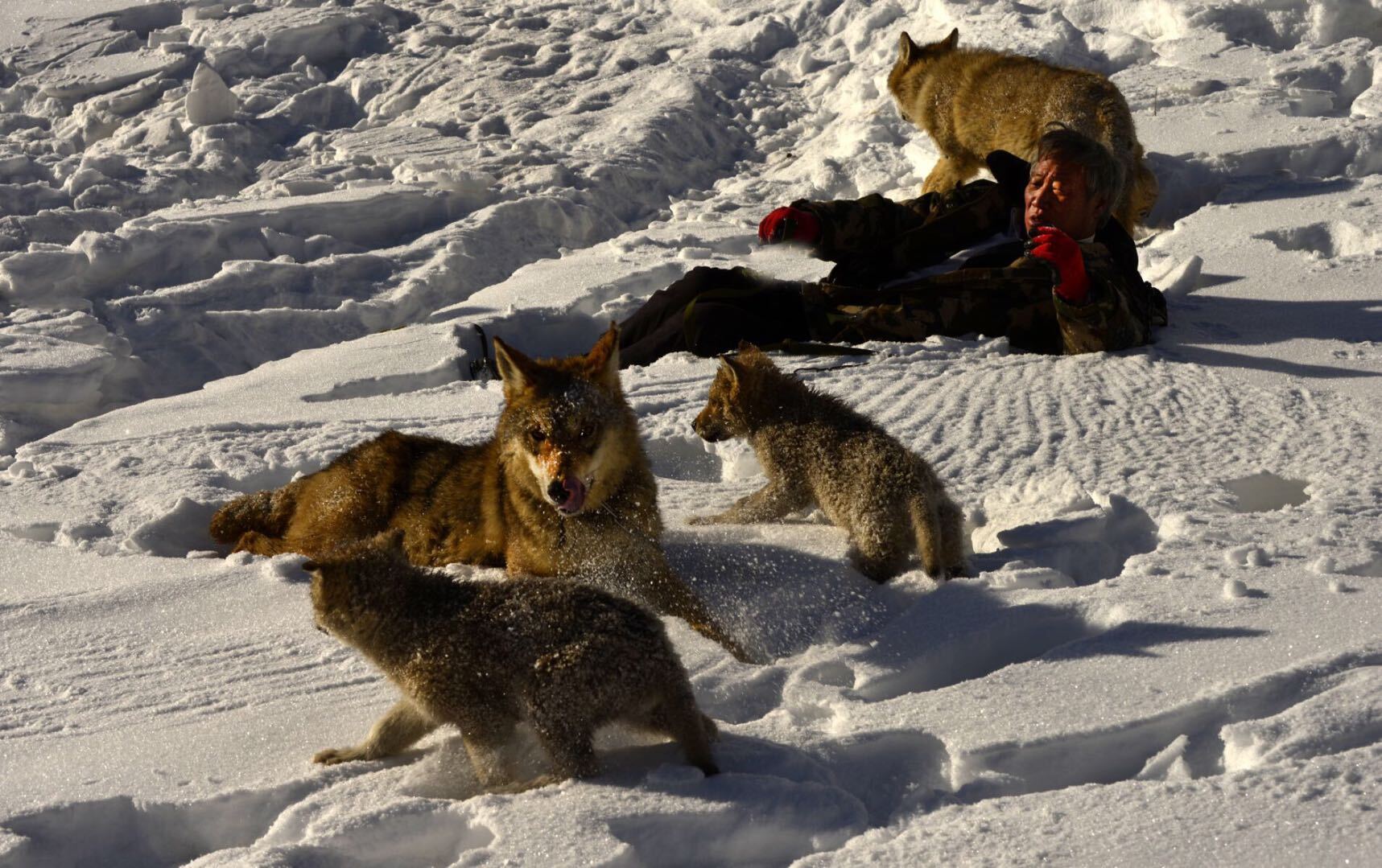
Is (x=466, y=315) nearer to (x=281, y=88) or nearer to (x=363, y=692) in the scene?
(x=363, y=692)

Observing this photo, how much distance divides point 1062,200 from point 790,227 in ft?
5.09

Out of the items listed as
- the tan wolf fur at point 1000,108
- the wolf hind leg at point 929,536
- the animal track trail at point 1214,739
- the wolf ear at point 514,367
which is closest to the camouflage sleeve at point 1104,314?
the tan wolf fur at point 1000,108

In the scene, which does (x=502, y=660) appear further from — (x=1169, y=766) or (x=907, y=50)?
(x=907, y=50)

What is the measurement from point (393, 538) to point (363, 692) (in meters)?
0.59

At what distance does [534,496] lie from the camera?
425 centimetres

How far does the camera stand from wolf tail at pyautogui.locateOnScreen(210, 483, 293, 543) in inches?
197

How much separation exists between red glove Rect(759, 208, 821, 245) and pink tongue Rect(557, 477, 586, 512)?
382 cm

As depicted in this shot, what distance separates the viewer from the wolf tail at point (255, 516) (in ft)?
16.5

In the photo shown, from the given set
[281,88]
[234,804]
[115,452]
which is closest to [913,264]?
[115,452]

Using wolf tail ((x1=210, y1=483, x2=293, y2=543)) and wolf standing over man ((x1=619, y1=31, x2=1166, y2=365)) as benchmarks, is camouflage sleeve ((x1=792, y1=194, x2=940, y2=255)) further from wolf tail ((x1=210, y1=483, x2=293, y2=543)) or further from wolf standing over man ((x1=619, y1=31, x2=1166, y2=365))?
wolf tail ((x1=210, y1=483, x2=293, y2=543))

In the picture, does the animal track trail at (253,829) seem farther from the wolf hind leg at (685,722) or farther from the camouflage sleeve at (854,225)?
the camouflage sleeve at (854,225)

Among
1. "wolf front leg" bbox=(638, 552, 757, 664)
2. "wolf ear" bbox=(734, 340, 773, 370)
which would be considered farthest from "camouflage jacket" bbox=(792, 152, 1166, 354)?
"wolf front leg" bbox=(638, 552, 757, 664)

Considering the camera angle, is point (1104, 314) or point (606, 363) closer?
point (606, 363)

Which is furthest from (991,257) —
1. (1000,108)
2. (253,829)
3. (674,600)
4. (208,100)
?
(208,100)
